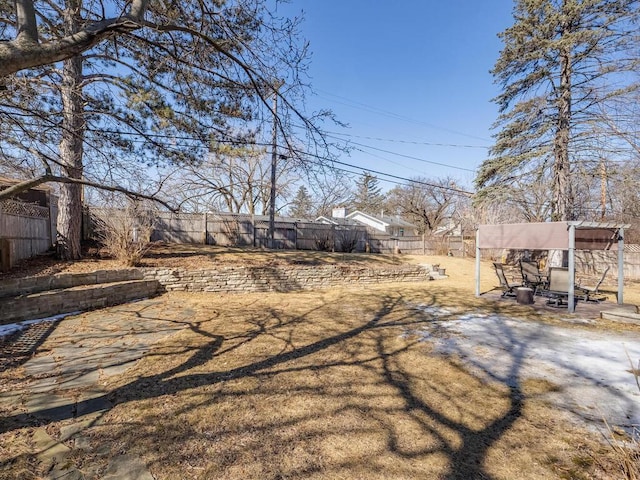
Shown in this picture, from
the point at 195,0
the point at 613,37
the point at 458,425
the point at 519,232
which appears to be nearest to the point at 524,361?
the point at 458,425

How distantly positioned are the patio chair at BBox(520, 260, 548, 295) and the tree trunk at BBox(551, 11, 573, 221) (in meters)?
4.20

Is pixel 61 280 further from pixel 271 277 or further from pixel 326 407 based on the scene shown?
pixel 326 407

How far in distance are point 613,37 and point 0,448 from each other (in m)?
16.3

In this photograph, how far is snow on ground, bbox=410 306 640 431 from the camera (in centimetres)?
288

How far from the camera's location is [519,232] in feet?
23.5

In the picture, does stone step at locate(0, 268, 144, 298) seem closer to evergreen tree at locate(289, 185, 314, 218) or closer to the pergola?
the pergola

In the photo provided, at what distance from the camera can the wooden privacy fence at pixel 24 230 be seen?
259 inches

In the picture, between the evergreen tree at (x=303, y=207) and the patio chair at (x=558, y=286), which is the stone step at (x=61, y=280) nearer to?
the patio chair at (x=558, y=286)

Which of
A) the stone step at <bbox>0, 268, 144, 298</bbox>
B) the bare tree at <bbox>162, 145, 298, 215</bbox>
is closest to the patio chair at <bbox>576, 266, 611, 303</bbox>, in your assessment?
the stone step at <bbox>0, 268, 144, 298</bbox>

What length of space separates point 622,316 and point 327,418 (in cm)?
646

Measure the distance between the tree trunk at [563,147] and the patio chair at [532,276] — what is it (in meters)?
4.20

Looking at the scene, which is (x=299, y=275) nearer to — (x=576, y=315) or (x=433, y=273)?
(x=433, y=273)

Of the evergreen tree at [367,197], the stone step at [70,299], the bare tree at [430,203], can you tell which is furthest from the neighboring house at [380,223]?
the stone step at [70,299]

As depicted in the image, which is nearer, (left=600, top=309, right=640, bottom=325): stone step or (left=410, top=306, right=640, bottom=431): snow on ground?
(left=410, top=306, right=640, bottom=431): snow on ground
